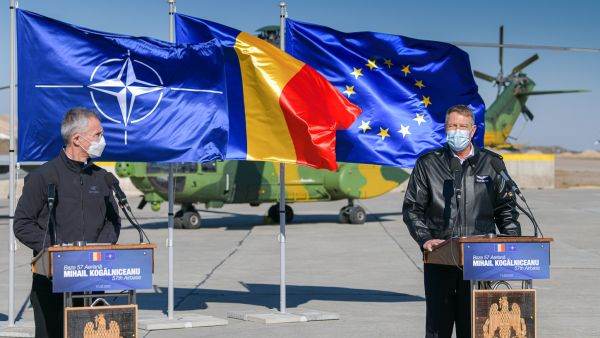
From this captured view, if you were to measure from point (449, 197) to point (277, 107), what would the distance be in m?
3.98

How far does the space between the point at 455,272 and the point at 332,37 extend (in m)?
5.05

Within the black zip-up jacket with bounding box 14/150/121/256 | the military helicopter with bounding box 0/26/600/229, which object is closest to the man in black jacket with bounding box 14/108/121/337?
the black zip-up jacket with bounding box 14/150/121/256

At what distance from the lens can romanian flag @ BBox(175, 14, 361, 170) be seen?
10328mm

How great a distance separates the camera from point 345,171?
26.0m

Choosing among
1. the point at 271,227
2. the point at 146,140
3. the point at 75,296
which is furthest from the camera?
the point at 271,227

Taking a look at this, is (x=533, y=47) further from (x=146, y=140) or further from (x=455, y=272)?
(x=455, y=272)

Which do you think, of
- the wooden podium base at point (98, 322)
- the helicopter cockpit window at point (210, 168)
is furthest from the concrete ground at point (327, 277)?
the wooden podium base at point (98, 322)

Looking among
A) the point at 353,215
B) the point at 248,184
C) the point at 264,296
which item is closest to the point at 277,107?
the point at 264,296

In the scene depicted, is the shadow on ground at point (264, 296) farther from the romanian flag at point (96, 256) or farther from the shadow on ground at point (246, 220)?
the shadow on ground at point (246, 220)

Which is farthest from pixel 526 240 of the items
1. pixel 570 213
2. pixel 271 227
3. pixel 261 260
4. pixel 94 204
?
pixel 570 213

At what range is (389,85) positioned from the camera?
11.2 m

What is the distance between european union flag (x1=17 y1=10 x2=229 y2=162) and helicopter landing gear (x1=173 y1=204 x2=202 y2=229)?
1494cm

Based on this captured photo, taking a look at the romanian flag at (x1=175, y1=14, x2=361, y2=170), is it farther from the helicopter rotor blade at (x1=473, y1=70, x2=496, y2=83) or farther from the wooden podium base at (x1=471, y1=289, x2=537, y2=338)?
the helicopter rotor blade at (x1=473, y1=70, x2=496, y2=83)

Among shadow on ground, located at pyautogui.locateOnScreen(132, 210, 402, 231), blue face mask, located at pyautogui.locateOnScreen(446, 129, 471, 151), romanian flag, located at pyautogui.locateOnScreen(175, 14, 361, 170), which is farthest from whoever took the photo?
shadow on ground, located at pyautogui.locateOnScreen(132, 210, 402, 231)
